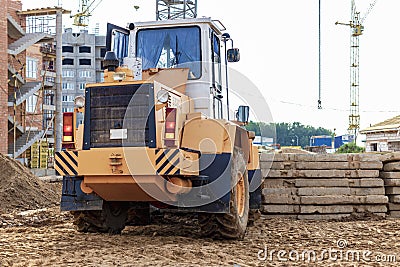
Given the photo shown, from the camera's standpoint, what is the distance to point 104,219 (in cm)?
926

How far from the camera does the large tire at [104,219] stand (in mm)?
9195

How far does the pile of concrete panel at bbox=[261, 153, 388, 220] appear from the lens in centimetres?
1209

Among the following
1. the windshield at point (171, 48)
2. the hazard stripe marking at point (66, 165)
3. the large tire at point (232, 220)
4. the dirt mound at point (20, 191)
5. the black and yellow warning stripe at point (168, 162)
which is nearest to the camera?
the black and yellow warning stripe at point (168, 162)

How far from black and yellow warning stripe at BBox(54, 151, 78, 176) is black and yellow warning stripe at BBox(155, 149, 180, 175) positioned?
118 cm

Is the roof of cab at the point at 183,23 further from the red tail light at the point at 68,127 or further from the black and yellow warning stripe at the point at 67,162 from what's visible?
the black and yellow warning stripe at the point at 67,162

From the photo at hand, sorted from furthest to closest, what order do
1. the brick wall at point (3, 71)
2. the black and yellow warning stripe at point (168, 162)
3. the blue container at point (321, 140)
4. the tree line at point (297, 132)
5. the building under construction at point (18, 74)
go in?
1. the blue container at point (321, 140)
2. the tree line at point (297, 132)
3. the building under construction at point (18, 74)
4. the brick wall at point (3, 71)
5. the black and yellow warning stripe at point (168, 162)

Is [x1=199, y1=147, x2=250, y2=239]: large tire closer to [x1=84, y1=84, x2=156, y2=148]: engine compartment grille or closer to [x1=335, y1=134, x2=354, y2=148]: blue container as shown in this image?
[x1=84, y1=84, x2=156, y2=148]: engine compartment grille

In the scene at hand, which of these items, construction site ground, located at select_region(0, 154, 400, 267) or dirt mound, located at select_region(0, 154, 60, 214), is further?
dirt mound, located at select_region(0, 154, 60, 214)

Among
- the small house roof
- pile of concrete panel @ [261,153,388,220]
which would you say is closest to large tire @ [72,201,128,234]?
pile of concrete panel @ [261,153,388,220]

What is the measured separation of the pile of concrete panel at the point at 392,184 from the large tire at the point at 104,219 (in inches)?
224

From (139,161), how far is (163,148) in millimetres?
352

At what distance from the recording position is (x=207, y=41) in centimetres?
955

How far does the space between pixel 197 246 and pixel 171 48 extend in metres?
3.23

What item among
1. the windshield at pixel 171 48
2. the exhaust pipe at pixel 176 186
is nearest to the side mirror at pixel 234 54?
the windshield at pixel 171 48
